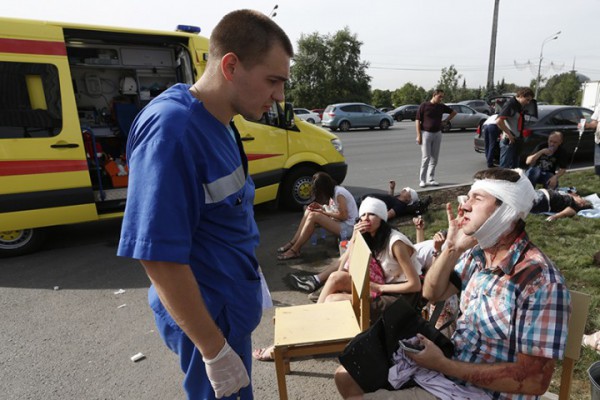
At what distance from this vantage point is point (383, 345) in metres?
1.88

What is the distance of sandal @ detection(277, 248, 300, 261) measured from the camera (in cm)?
473

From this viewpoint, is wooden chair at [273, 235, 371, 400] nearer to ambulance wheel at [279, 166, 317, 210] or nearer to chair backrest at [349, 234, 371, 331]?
chair backrest at [349, 234, 371, 331]

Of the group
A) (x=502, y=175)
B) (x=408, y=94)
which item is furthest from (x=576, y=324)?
(x=408, y=94)

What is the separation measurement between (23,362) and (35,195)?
7.07ft

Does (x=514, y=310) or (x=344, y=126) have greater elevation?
(x=514, y=310)

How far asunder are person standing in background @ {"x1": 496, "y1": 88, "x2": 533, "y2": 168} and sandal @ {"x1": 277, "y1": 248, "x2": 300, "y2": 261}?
4.17 metres

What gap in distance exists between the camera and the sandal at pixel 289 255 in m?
4.73

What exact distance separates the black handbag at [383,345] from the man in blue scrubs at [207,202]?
0.61 m

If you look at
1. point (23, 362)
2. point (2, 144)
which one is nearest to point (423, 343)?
point (23, 362)

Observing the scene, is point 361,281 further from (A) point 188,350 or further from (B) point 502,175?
(A) point 188,350

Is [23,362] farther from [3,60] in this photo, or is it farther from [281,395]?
[3,60]

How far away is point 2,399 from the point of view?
254 cm

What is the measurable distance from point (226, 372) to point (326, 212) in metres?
3.56

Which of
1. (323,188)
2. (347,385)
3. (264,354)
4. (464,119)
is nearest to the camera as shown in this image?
(347,385)
